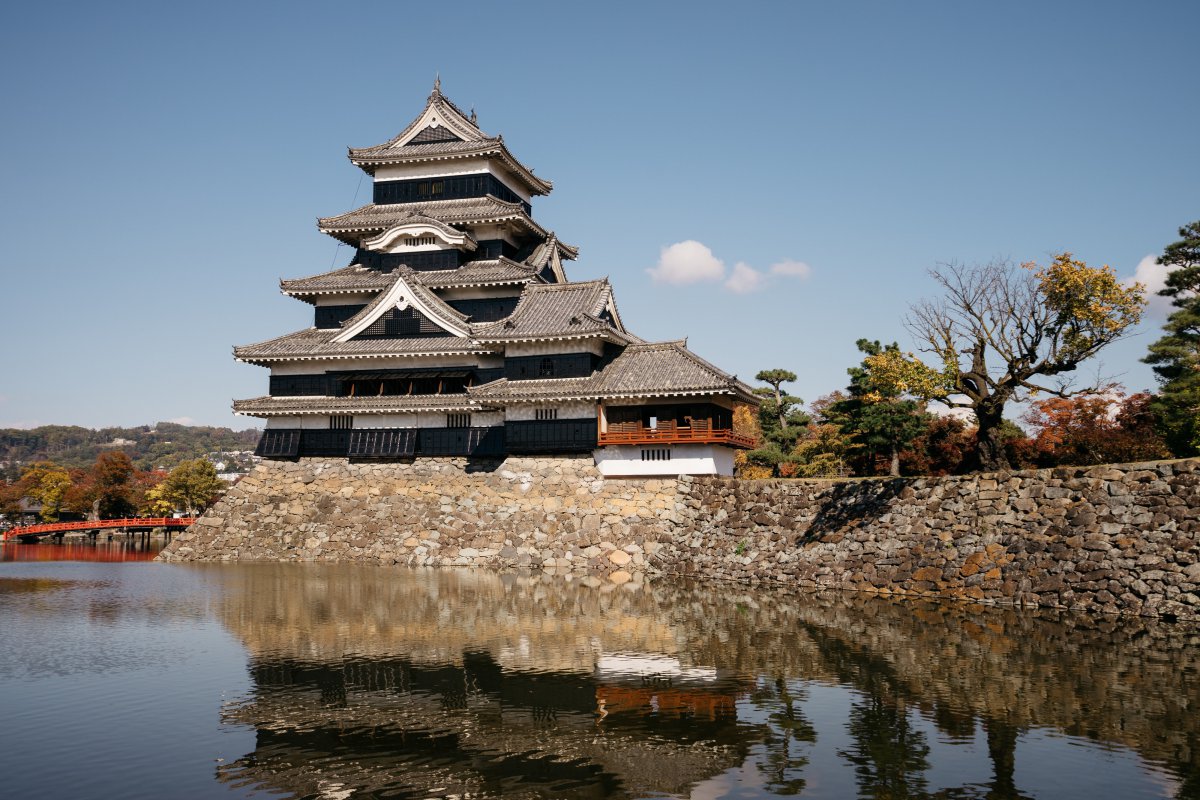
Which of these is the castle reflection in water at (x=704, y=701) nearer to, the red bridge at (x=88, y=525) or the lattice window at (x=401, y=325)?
the lattice window at (x=401, y=325)

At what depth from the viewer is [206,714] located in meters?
13.5

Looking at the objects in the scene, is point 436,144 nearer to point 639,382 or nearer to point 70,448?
point 639,382

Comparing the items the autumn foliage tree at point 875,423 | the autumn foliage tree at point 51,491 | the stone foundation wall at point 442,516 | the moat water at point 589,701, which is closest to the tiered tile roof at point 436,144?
the stone foundation wall at point 442,516

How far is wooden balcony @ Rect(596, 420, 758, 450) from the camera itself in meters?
34.6

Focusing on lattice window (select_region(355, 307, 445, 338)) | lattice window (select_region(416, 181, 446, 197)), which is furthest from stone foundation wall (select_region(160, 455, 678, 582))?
lattice window (select_region(416, 181, 446, 197))

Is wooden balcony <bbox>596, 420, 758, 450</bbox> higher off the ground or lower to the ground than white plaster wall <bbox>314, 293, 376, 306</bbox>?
lower

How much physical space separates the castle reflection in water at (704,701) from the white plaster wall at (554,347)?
48.5ft

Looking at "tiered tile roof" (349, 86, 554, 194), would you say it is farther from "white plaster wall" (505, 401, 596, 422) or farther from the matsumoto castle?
"white plaster wall" (505, 401, 596, 422)

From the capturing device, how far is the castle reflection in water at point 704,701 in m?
10.9

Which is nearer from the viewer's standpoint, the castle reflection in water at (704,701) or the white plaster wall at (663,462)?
the castle reflection in water at (704,701)

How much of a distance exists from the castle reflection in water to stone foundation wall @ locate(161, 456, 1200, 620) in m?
1.91

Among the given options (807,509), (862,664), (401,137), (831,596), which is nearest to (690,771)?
(862,664)

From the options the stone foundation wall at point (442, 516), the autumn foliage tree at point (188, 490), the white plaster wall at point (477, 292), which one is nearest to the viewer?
the stone foundation wall at point (442, 516)

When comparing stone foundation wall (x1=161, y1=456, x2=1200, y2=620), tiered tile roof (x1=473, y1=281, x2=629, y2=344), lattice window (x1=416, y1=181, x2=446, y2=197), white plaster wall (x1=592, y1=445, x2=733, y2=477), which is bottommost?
stone foundation wall (x1=161, y1=456, x2=1200, y2=620)
